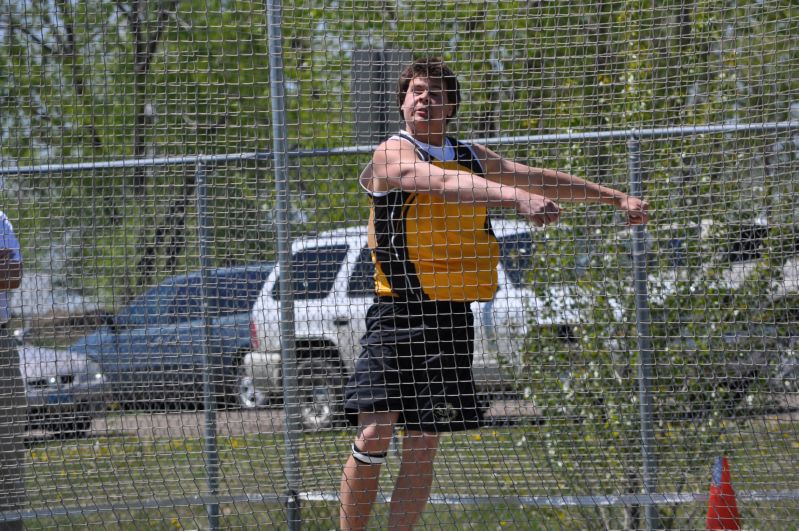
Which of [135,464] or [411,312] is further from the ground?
[411,312]

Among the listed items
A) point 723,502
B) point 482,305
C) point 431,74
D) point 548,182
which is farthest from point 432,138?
point 723,502

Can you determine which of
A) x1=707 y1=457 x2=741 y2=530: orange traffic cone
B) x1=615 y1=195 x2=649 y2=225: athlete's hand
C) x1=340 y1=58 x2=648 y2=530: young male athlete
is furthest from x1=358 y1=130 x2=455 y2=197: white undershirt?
x1=707 y1=457 x2=741 y2=530: orange traffic cone

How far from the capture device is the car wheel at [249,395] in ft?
12.7

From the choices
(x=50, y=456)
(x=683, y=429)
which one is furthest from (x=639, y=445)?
(x=50, y=456)

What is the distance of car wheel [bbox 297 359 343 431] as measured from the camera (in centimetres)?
386

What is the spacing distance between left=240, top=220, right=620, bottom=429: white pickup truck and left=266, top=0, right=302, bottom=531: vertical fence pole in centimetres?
17

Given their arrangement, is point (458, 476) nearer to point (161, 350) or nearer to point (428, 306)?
point (428, 306)

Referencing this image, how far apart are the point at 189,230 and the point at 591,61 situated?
2.08 m

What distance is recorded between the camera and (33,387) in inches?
162

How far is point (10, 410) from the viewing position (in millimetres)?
3725

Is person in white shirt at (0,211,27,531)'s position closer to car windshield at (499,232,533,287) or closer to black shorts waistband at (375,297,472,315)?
black shorts waistband at (375,297,472,315)

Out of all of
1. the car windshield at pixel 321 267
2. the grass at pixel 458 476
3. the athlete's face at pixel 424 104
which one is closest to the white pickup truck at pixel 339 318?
the car windshield at pixel 321 267

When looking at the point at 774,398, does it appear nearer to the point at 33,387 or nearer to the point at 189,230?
the point at 189,230

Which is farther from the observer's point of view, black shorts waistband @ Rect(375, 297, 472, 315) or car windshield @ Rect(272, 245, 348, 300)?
car windshield @ Rect(272, 245, 348, 300)
